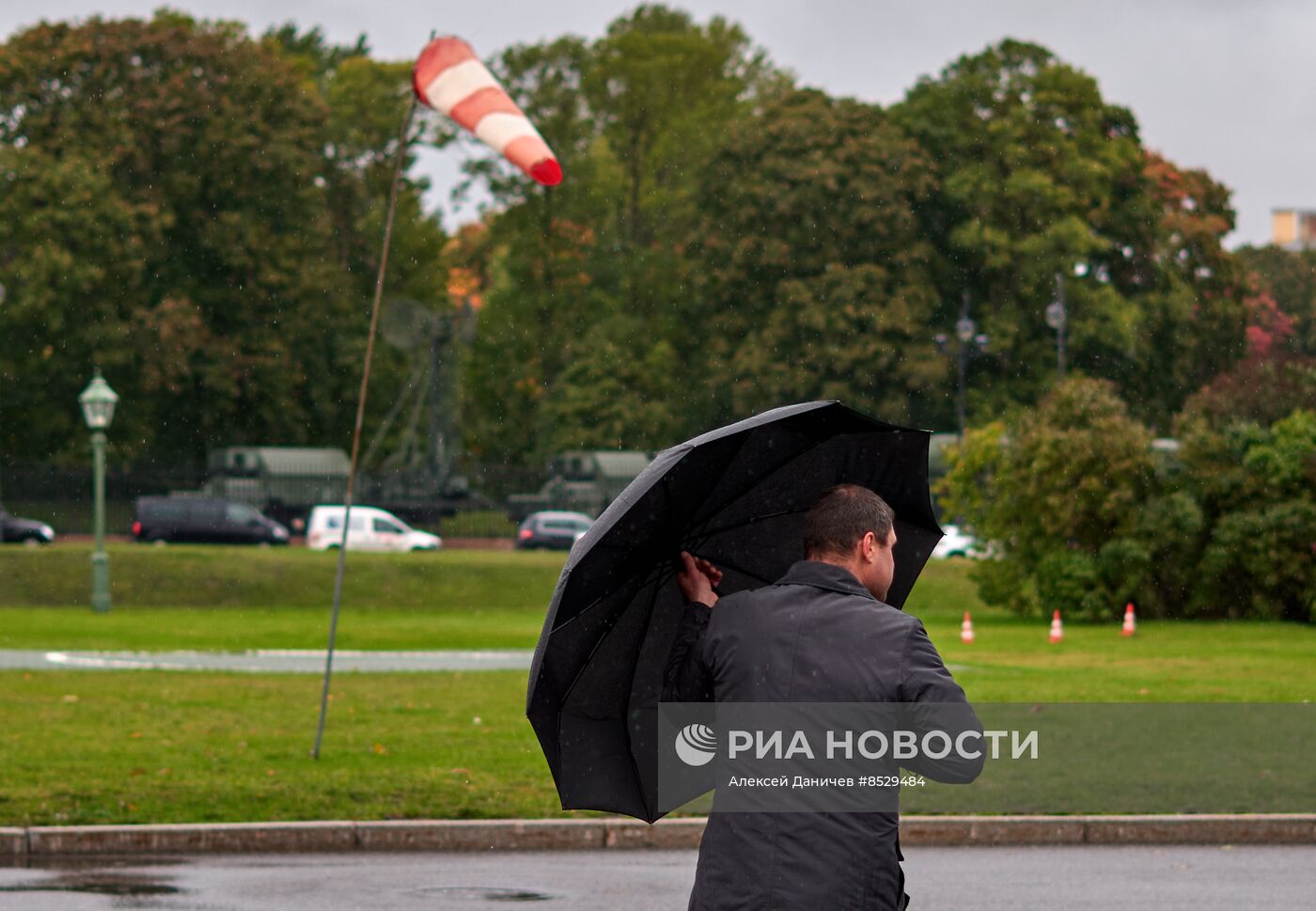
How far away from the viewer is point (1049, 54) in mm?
61406

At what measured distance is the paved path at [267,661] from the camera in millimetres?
20172

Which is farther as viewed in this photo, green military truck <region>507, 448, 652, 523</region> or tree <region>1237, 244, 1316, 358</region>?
tree <region>1237, 244, 1316, 358</region>

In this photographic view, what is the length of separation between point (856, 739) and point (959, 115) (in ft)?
192

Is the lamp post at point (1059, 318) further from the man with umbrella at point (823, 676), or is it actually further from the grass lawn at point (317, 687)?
the man with umbrella at point (823, 676)

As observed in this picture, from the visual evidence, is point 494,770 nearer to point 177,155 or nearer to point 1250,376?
point 1250,376

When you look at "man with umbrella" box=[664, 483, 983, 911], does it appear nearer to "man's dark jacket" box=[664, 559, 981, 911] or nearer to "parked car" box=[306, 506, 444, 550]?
"man's dark jacket" box=[664, 559, 981, 911]

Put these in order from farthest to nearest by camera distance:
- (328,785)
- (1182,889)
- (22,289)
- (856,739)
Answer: (22,289)
(328,785)
(1182,889)
(856,739)

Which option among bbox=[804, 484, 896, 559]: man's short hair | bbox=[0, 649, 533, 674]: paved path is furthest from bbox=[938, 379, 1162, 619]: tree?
bbox=[804, 484, 896, 559]: man's short hair

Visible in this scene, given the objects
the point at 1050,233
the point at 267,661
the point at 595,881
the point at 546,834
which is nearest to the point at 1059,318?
the point at 1050,233

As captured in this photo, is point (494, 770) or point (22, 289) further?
point (22, 289)

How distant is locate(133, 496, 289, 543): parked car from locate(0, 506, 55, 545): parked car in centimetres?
304

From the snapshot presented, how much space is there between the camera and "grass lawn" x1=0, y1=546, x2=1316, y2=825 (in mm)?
11008

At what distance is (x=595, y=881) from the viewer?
917cm

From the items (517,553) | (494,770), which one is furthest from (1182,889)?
(517,553)
